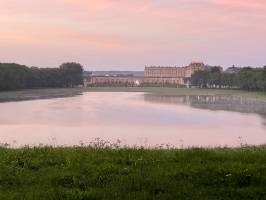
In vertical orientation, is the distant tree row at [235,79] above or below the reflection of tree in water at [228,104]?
above

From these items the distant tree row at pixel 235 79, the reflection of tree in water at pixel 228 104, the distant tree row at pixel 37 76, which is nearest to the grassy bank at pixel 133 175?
the reflection of tree in water at pixel 228 104

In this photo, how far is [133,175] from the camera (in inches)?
302

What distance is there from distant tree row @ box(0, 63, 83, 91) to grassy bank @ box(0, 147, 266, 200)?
353 ft

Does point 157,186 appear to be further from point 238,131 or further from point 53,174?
point 238,131

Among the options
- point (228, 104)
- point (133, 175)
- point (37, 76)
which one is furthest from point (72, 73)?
point (133, 175)

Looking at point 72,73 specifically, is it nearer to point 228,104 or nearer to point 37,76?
point 37,76

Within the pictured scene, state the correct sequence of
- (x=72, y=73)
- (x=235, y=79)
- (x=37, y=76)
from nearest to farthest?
(x=37, y=76), (x=235, y=79), (x=72, y=73)

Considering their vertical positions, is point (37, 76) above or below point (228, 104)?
above

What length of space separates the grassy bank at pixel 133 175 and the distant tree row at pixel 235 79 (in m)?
109

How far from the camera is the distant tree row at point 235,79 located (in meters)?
122

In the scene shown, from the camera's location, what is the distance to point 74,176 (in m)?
7.68

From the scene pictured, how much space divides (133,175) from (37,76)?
13447 centimetres

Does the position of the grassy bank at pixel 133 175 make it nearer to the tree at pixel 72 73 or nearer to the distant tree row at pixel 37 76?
the distant tree row at pixel 37 76

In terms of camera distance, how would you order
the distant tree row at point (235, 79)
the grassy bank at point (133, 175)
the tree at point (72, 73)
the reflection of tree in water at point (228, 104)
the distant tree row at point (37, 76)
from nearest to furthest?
the grassy bank at point (133, 175)
the reflection of tree in water at point (228, 104)
the distant tree row at point (37, 76)
the distant tree row at point (235, 79)
the tree at point (72, 73)
